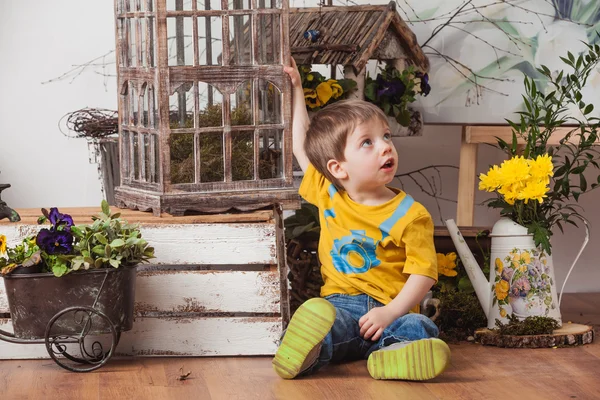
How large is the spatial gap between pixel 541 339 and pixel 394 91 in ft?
2.52

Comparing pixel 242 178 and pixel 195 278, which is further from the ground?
pixel 242 178

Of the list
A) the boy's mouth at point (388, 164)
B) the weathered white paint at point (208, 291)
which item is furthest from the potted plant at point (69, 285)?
the boy's mouth at point (388, 164)

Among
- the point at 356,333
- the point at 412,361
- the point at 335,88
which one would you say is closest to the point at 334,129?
the point at 335,88

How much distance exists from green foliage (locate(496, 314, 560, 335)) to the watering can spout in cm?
9

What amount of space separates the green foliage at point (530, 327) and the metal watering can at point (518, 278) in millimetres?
17

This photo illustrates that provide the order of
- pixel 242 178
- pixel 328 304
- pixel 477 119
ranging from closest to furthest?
pixel 328 304 → pixel 242 178 → pixel 477 119

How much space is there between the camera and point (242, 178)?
214cm

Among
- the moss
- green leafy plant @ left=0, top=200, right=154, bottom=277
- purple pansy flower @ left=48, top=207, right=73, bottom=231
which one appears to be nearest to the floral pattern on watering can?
the moss

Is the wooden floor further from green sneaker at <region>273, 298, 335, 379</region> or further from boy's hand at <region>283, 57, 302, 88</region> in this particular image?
boy's hand at <region>283, 57, 302, 88</region>

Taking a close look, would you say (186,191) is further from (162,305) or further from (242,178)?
(162,305)

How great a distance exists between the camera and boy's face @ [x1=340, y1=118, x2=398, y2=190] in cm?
203

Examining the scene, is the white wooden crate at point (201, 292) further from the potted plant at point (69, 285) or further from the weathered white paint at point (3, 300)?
the potted plant at point (69, 285)

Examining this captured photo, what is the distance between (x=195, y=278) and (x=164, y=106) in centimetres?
40

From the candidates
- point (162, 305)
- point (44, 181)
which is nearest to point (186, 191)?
point (162, 305)
